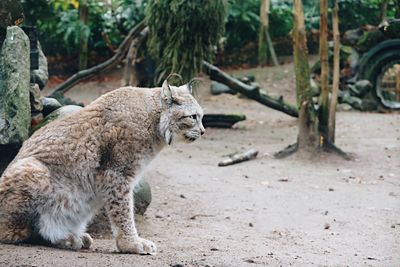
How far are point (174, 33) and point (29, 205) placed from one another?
25.8ft

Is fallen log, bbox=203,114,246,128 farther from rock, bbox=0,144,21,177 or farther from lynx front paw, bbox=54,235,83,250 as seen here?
lynx front paw, bbox=54,235,83,250

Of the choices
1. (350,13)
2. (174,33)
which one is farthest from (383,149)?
(350,13)

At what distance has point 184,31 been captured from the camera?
43.0 ft

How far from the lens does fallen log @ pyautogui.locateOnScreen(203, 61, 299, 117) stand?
14.4 m

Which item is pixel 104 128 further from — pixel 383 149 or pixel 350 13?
pixel 350 13

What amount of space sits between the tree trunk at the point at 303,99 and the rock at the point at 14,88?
5.85m

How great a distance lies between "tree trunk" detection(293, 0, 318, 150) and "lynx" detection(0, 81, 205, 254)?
6.15 meters

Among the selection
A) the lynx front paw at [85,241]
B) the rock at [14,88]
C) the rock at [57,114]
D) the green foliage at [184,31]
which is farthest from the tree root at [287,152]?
the lynx front paw at [85,241]

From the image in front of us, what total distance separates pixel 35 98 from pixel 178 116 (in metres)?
2.31

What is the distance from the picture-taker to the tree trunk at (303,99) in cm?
1211

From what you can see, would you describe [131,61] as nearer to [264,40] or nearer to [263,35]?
[263,35]

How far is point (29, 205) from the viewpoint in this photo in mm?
5695

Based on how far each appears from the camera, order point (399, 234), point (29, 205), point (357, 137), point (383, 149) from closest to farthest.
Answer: point (29, 205) < point (399, 234) < point (383, 149) < point (357, 137)

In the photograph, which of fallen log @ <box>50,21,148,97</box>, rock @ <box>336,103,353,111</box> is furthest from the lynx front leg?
rock @ <box>336,103,353,111</box>
